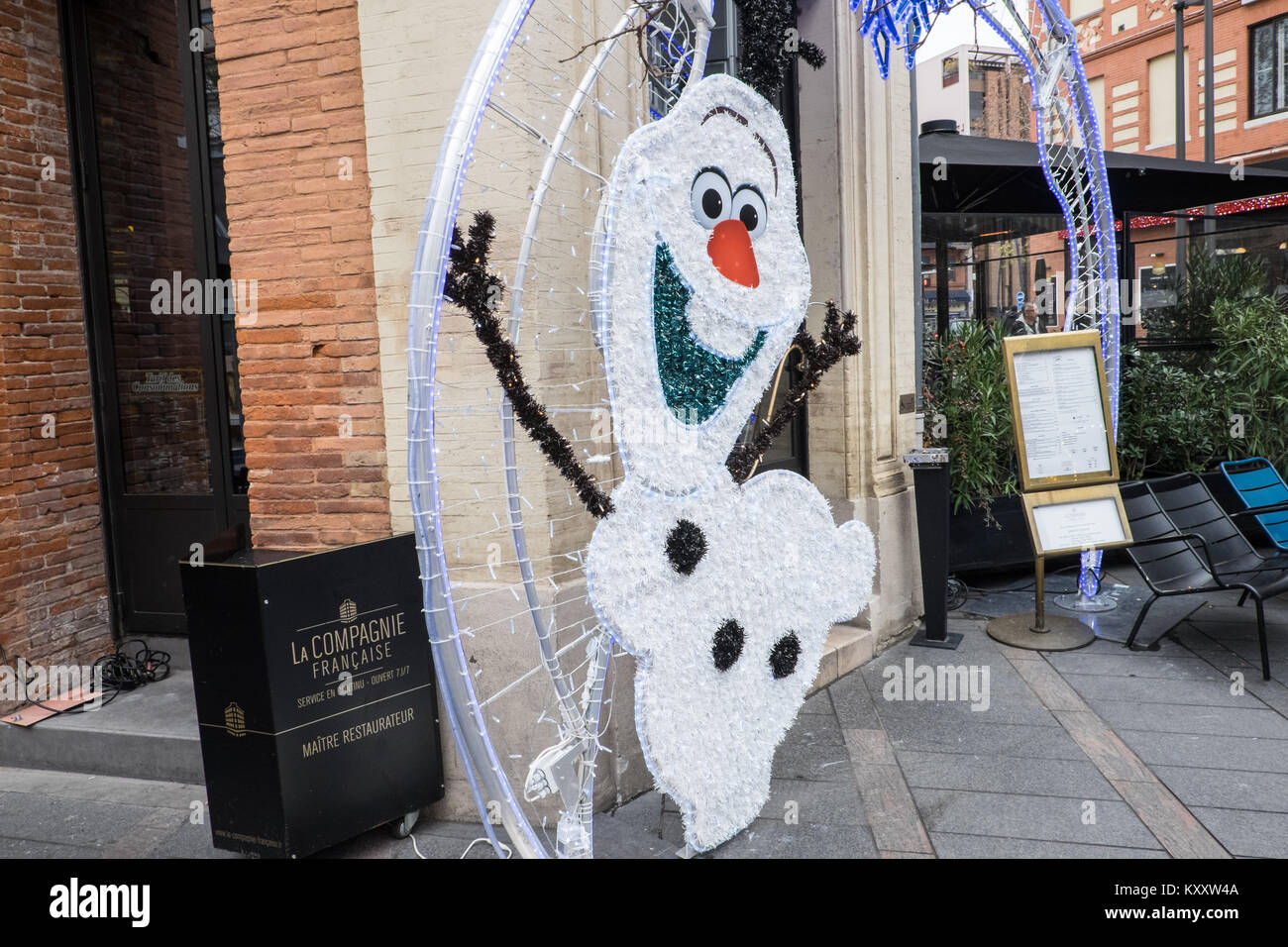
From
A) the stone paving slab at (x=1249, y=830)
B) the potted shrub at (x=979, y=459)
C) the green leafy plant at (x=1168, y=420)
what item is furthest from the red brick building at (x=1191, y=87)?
the stone paving slab at (x=1249, y=830)

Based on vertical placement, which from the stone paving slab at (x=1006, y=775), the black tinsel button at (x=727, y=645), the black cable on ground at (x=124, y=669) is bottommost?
the stone paving slab at (x=1006, y=775)

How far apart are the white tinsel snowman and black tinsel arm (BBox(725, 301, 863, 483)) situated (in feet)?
0.33

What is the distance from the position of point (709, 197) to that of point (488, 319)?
982mm

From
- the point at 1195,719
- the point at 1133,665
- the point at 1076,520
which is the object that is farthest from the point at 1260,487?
the point at 1195,719

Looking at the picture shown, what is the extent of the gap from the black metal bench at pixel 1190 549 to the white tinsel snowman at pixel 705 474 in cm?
305

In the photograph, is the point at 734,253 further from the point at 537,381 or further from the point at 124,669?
the point at 124,669

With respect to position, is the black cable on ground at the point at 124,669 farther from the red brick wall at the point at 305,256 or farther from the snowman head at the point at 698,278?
the snowman head at the point at 698,278

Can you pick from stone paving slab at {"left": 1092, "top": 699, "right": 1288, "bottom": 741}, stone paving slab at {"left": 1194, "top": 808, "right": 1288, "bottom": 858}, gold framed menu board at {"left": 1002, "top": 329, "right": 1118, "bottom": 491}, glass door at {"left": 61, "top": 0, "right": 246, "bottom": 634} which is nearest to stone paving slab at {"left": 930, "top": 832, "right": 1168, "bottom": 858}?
stone paving slab at {"left": 1194, "top": 808, "right": 1288, "bottom": 858}

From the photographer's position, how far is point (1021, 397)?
5887 millimetres

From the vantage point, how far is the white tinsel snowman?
2777mm

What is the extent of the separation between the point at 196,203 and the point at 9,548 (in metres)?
2.13

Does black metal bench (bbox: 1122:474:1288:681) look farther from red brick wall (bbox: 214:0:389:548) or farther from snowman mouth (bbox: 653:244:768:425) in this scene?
red brick wall (bbox: 214:0:389:548)

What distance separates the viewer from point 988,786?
13.4 feet

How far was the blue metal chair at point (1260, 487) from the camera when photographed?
6414 millimetres
